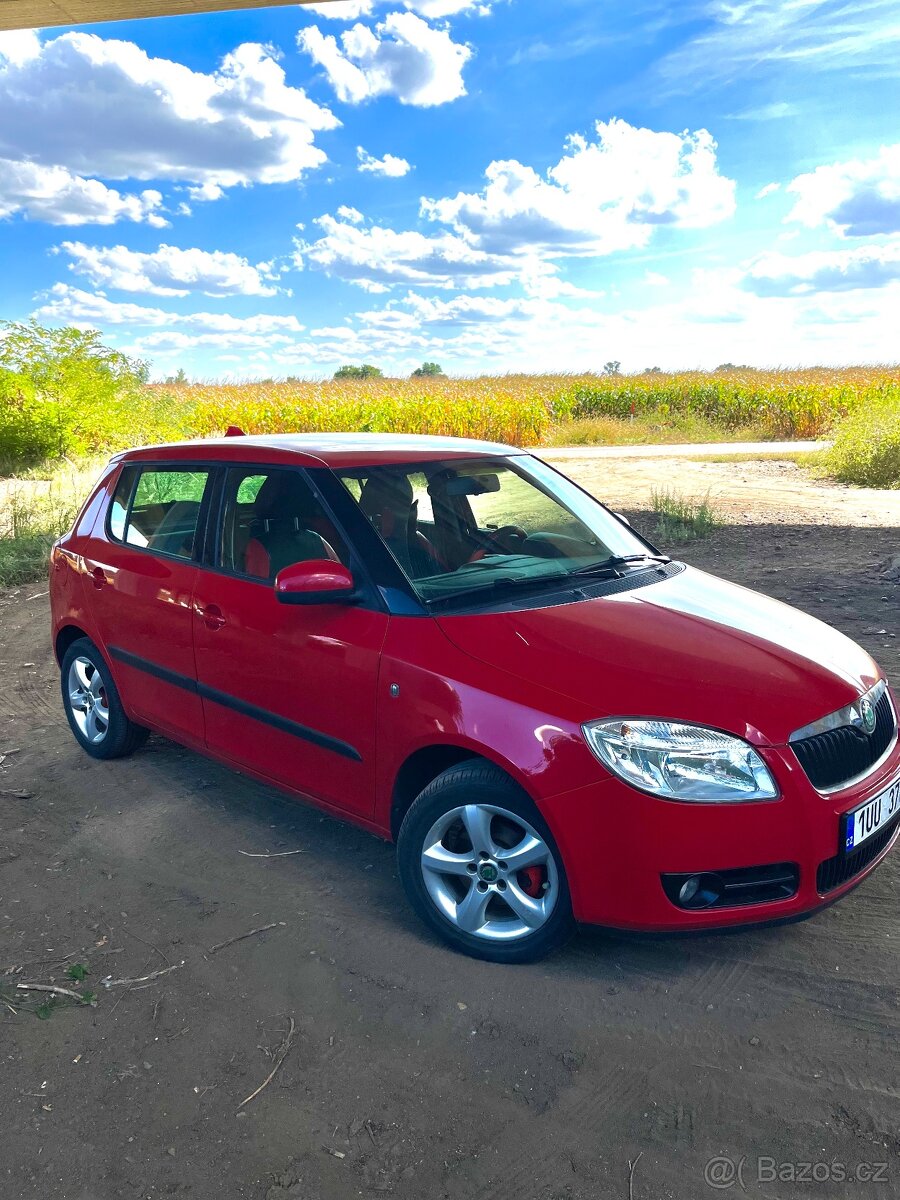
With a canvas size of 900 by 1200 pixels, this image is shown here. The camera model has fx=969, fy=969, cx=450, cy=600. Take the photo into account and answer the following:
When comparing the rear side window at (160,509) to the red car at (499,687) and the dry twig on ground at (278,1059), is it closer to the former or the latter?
the red car at (499,687)

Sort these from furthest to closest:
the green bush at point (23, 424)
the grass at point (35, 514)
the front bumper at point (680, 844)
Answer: the green bush at point (23, 424) → the grass at point (35, 514) → the front bumper at point (680, 844)

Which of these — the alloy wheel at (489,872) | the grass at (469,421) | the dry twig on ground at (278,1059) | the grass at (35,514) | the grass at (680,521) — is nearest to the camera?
the dry twig on ground at (278,1059)

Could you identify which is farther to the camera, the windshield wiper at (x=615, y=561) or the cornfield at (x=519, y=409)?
the cornfield at (x=519, y=409)

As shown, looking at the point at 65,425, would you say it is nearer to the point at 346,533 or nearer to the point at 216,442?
the point at 216,442

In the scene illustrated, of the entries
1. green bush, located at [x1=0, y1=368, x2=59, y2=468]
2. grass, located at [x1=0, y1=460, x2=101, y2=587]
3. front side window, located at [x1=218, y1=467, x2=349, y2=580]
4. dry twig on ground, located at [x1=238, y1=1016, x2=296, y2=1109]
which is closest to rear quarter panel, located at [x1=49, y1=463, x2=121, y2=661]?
front side window, located at [x1=218, y1=467, x2=349, y2=580]

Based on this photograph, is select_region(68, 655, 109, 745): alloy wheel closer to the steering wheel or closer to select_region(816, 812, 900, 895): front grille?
the steering wheel

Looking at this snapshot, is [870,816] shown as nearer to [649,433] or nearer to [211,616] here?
[211,616]

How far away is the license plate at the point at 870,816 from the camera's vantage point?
295 cm

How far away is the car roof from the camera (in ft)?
12.8

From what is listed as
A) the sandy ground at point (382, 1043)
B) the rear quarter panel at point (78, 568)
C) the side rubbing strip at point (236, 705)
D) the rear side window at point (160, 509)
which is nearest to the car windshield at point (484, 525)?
the side rubbing strip at point (236, 705)

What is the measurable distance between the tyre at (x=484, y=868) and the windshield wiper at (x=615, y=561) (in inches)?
43.8

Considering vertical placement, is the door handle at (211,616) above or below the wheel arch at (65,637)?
above

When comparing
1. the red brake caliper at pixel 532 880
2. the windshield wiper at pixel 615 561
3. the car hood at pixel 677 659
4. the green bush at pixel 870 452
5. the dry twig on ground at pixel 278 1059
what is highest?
the green bush at pixel 870 452

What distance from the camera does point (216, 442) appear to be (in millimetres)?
4445
